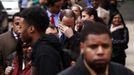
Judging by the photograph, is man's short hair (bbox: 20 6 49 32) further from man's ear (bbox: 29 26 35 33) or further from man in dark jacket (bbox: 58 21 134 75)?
man in dark jacket (bbox: 58 21 134 75)

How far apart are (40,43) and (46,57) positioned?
182mm

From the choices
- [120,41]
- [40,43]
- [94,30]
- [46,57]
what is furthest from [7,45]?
[94,30]

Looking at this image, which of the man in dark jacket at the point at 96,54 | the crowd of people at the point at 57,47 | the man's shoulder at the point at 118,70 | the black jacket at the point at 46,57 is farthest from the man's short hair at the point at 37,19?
the man's shoulder at the point at 118,70

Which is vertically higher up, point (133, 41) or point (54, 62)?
point (54, 62)

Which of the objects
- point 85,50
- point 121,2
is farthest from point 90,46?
point 121,2

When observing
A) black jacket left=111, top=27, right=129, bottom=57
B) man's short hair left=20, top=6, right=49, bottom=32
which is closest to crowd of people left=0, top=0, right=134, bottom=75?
man's short hair left=20, top=6, right=49, bottom=32

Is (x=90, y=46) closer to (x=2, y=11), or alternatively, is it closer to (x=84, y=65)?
(x=84, y=65)

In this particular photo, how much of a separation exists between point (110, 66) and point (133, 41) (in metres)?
11.6

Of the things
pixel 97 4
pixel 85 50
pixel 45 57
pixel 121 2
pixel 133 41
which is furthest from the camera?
pixel 121 2

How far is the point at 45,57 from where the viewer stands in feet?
16.0

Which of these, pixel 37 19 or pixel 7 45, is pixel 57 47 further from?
pixel 7 45

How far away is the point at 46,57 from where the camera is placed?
16.0 ft

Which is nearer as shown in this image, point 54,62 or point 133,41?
point 54,62

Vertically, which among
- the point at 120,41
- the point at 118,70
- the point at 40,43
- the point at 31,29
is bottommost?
the point at 120,41
